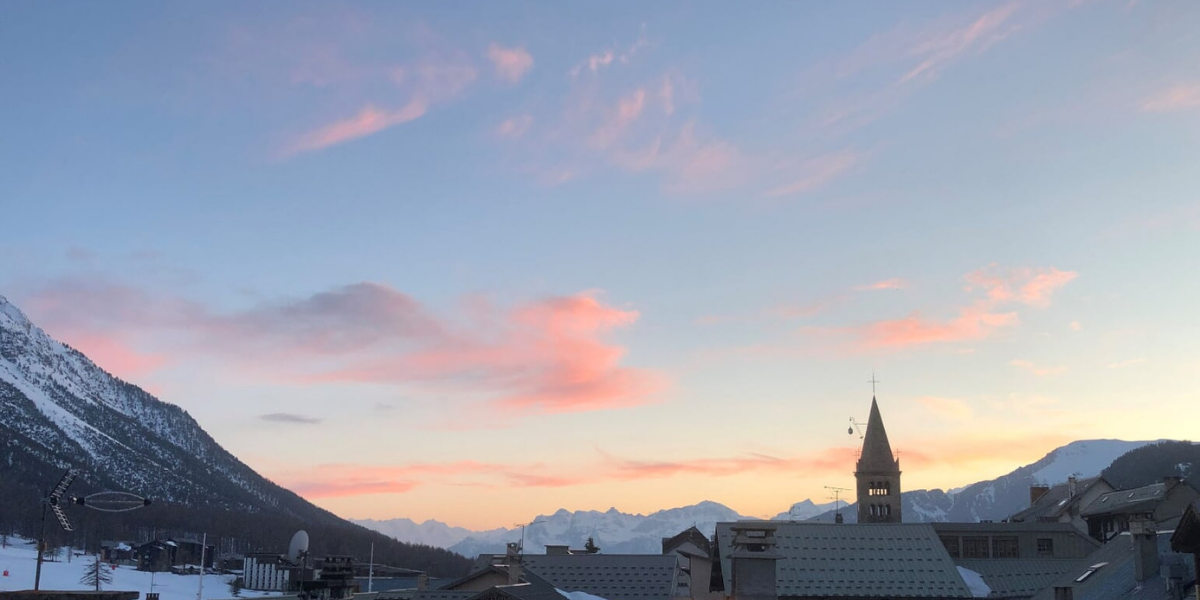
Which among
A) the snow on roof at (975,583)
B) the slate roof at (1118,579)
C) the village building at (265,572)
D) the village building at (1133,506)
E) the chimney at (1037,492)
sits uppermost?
the chimney at (1037,492)

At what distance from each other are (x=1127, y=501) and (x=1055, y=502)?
30.0m

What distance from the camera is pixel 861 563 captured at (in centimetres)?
7012

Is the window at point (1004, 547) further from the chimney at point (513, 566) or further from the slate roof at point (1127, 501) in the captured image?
the chimney at point (513, 566)

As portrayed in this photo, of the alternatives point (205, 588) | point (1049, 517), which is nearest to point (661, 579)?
point (1049, 517)

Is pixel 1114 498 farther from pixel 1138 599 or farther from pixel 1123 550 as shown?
pixel 1138 599

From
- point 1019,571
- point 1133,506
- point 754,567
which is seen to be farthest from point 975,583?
point 754,567

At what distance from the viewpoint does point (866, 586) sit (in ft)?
223

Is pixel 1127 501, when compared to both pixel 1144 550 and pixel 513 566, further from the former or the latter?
pixel 513 566

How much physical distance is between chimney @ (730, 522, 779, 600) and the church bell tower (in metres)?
→ 95.4

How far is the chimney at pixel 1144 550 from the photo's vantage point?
41.5 metres

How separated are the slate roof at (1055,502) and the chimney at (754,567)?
322ft

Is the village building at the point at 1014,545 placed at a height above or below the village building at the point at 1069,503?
below

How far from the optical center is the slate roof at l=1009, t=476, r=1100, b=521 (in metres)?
123

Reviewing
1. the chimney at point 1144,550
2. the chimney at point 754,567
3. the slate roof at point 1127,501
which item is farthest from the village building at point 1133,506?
the chimney at point 754,567
